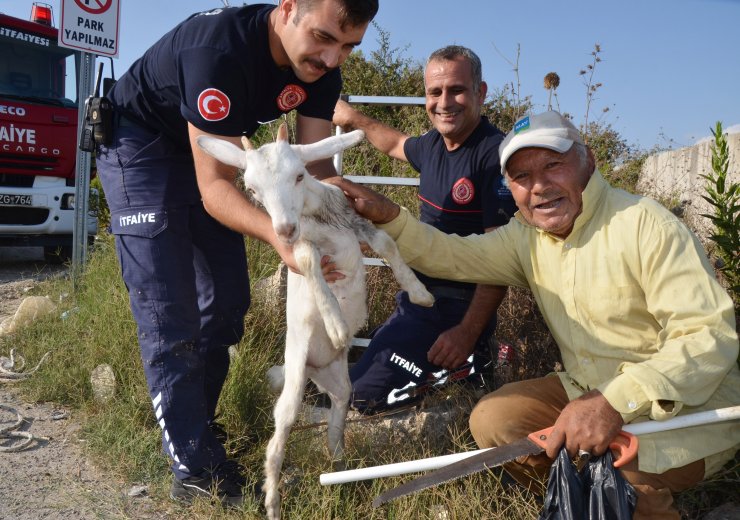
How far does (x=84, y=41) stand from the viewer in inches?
219

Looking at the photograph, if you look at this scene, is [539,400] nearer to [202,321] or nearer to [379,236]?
[379,236]

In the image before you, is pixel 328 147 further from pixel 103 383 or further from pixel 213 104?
pixel 103 383

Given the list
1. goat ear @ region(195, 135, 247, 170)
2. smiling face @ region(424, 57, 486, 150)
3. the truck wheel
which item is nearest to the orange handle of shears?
goat ear @ region(195, 135, 247, 170)

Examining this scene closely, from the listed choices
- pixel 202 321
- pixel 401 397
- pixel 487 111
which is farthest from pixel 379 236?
pixel 487 111

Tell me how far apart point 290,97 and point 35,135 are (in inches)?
225

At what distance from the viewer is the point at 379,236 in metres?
2.65

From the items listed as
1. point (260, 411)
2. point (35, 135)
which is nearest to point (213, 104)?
point (260, 411)

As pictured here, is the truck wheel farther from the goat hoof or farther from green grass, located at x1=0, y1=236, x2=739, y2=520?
the goat hoof

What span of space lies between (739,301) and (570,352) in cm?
115

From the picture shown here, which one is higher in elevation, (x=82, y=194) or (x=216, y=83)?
(x=216, y=83)

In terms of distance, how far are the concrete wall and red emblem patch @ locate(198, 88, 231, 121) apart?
3.20 m

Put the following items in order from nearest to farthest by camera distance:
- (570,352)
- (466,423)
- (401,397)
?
1. (570,352)
2. (466,423)
3. (401,397)

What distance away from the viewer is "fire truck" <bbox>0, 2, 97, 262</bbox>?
723 cm

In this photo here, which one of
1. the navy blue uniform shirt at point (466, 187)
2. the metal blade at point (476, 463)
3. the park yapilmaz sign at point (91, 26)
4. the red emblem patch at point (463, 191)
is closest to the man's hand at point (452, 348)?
the navy blue uniform shirt at point (466, 187)
